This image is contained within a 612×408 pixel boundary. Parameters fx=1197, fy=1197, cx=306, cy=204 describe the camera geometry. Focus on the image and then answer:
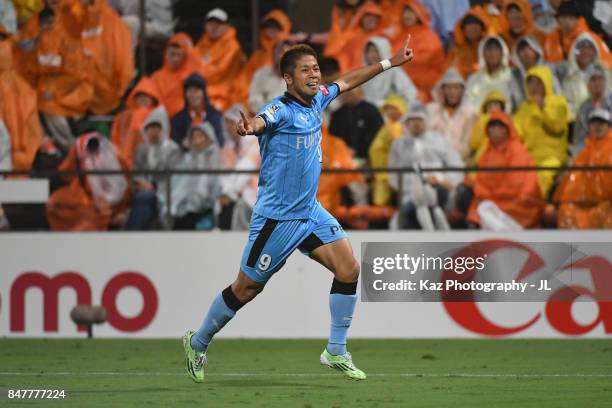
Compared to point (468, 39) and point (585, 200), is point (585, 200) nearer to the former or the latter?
point (585, 200)

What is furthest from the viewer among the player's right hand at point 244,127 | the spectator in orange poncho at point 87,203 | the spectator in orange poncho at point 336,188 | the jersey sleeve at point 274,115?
the spectator in orange poncho at point 87,203

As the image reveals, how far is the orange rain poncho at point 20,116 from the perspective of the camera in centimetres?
1466

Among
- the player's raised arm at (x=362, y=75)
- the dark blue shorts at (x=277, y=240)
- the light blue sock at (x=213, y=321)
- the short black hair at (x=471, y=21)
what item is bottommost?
the light blue sock at (x=213, y=321)

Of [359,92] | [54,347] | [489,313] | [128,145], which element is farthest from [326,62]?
[54,347]

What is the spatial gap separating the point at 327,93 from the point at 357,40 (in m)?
6.21

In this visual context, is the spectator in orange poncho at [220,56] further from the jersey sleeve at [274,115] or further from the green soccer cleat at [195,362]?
the jersey sleeve at [274,115]

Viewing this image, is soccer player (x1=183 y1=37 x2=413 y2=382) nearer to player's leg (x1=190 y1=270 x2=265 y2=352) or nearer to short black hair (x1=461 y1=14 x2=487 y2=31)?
player's leg (x1=190 y1=270 x2=265 y2=352)

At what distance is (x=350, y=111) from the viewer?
47.3 ft

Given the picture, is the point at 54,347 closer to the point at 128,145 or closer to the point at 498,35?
the point at 128,145

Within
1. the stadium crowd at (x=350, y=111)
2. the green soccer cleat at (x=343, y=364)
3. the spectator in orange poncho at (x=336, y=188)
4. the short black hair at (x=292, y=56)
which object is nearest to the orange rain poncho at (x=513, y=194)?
the stadium crowd at (x=350, y=111)

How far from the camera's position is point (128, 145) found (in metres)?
14.6

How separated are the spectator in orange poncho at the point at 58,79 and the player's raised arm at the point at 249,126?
7.05 m

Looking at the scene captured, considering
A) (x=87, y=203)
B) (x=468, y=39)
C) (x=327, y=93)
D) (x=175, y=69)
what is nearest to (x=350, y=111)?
(x=468, y=39)

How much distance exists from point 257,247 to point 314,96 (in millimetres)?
1229
